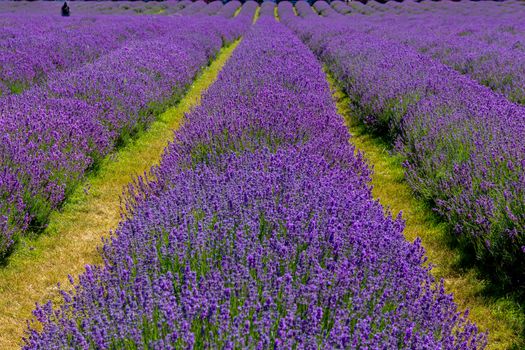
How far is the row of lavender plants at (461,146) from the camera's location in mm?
3234

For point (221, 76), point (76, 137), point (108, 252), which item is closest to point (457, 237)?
point (108, 252)

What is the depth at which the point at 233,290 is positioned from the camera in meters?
2.09

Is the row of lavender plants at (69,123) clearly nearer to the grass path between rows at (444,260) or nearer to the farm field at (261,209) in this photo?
the farm field at (261,209)

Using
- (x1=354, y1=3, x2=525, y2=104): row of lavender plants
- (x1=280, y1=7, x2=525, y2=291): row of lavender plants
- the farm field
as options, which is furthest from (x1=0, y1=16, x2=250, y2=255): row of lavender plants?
(x1=354, y1=3, x2=525, y2=104): row of lavender plants

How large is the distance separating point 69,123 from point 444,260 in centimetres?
371

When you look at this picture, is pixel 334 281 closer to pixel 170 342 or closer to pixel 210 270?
pixel 210 270

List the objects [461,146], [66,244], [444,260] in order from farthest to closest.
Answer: [461,146] < [66,244] < [444,260]

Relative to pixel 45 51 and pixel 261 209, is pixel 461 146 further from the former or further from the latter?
pixel 45 51

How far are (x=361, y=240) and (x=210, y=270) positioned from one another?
0.76 meters

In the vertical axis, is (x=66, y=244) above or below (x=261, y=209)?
below

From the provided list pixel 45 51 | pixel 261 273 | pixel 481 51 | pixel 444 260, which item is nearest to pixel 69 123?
pixel 261 273

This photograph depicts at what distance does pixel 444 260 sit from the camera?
3.58 metres

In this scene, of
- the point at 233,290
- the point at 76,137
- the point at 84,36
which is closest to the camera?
the point at 233,290

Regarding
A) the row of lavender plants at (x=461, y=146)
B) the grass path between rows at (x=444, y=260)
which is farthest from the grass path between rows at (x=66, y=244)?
the row of lavender plants at (x=461, y=146)
